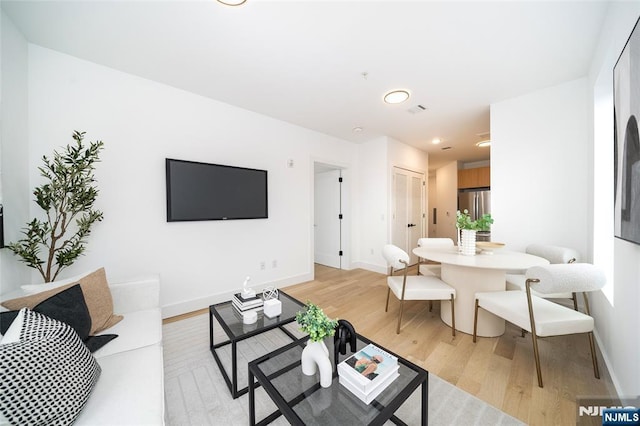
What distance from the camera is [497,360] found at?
1788mm

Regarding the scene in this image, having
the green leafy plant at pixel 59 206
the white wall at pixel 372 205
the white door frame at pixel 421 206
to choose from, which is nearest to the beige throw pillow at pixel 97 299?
the green leafy plant at pixel 59 206

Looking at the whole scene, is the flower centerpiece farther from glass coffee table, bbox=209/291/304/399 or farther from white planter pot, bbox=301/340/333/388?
white planter pot, bbox=301/340/333/388

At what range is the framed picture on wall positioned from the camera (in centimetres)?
109

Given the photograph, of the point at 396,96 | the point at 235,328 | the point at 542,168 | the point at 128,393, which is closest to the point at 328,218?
the point at 396,96

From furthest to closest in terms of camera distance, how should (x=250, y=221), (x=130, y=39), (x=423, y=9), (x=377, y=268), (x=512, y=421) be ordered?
(x=377, y=268)
(x=250, y=221)
(x=130, y=39)
(x=423, y=9)
(x=512, y=421)

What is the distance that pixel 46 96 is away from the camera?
194 centimetres

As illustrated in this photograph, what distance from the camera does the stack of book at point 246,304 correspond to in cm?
174

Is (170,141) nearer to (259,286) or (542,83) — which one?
(259,286)

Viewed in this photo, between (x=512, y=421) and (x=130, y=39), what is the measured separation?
3796 mm

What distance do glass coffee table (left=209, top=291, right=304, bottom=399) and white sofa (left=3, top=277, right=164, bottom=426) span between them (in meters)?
0.39

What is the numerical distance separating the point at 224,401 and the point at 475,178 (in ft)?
21.1

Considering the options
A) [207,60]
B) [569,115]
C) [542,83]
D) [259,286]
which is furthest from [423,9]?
[259,286]

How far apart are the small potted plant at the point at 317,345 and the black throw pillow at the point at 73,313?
A: 123 cm

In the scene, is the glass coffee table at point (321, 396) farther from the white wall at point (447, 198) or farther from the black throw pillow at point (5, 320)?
the white wall at point (447, 198)
